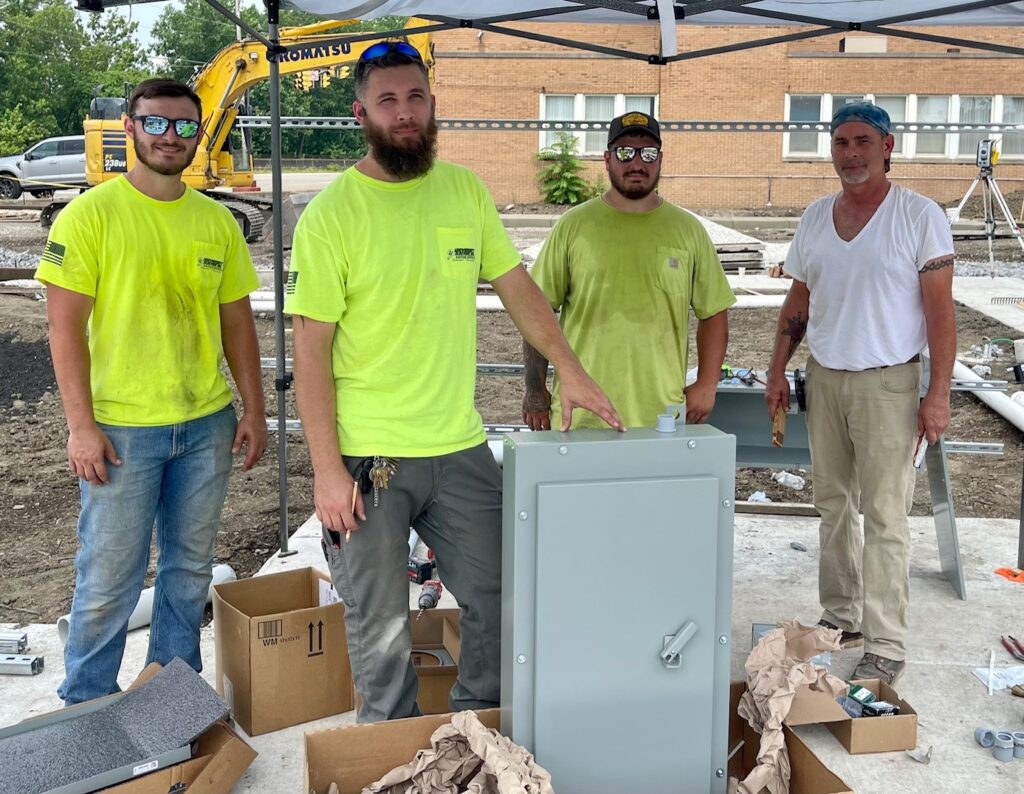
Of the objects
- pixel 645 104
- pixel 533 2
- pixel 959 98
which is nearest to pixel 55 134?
pixel 645 104

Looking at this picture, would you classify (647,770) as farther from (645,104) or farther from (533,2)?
(645,104)

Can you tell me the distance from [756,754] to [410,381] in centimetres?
145

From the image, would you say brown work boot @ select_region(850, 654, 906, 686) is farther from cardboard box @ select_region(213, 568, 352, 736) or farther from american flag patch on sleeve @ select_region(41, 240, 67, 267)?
american flag patch on sleeve @ select_region(41, 240, 67, 267)

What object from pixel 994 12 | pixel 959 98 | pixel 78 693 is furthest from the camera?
pixel 959 98

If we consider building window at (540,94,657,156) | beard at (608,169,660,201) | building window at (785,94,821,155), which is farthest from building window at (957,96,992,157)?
beard at (608,169,660,201)

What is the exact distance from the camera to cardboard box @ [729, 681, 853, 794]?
2.66 meters

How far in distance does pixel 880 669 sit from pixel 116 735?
2692 mm

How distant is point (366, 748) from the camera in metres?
2.80

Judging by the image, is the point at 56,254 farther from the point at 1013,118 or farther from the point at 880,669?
the point at 1013,118

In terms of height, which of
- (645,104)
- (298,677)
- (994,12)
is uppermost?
(645,104)

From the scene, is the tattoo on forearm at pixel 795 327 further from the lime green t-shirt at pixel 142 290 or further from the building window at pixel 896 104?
the building window at pixel 896 104

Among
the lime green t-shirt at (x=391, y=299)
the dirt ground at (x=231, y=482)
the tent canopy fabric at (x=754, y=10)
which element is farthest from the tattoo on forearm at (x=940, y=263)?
the dirt ground at (x=231, y=482)

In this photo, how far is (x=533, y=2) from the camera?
539 cm

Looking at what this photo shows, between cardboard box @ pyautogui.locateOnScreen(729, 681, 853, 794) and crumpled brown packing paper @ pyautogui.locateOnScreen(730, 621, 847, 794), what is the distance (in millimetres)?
32
